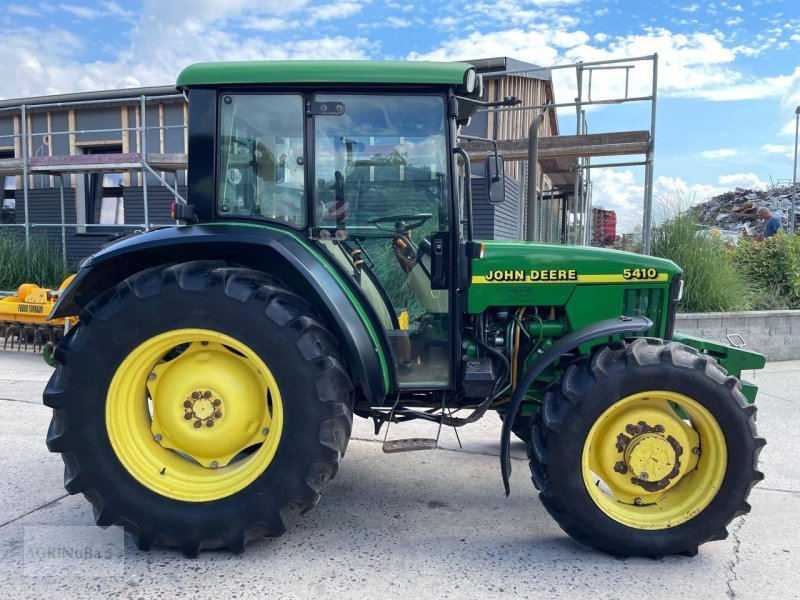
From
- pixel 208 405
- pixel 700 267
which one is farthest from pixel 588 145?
pixel 208 405

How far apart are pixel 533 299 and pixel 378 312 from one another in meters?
0.85

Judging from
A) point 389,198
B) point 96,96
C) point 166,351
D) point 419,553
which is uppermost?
point 96,96

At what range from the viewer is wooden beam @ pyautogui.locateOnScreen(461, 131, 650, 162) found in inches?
308

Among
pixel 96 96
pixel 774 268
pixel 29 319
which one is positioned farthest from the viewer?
pixel 96 96

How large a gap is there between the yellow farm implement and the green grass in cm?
333

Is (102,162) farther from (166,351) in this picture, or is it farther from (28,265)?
(166,351)

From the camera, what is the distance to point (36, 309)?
709 centimetres

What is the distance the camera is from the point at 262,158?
9.89 feet

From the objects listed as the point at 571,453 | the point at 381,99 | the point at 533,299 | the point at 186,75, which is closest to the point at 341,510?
the point at 571,453

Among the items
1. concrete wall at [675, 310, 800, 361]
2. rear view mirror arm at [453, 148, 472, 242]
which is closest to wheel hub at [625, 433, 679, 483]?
rear view mirror arm at [453, 148, 472, 242]

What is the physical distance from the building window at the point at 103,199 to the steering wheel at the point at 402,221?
1227 centimetres

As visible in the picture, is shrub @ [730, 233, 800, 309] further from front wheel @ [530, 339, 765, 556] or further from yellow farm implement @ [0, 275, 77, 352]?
yellow farm implement @ [0, 275, 77, 352]

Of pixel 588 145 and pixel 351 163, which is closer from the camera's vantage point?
pixel 351 163

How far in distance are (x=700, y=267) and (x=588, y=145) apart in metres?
2.16
